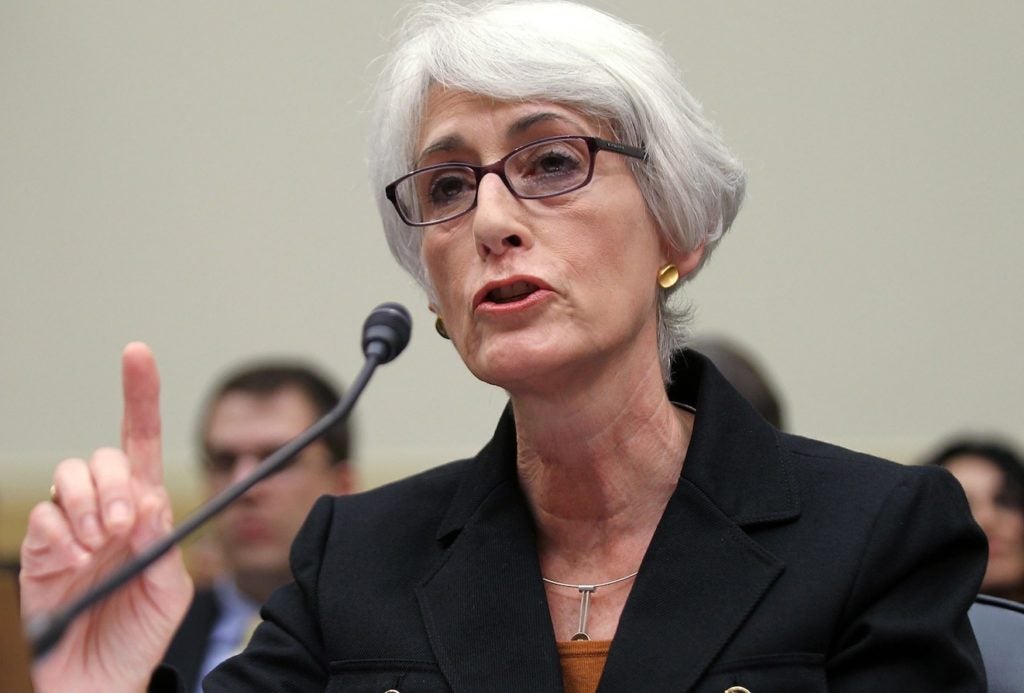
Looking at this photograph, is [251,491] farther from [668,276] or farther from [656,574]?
[656,574]

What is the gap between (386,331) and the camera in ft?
6.16

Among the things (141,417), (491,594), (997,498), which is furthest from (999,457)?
(141,417)

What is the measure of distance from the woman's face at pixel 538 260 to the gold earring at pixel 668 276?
5cm

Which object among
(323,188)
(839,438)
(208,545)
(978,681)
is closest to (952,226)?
(839,438)

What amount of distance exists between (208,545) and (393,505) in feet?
7.57

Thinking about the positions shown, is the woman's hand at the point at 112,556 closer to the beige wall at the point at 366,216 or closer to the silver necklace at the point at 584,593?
the silver necklace at the point at 584,593

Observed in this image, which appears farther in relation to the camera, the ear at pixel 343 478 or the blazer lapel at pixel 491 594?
the ear at pixel 343 478

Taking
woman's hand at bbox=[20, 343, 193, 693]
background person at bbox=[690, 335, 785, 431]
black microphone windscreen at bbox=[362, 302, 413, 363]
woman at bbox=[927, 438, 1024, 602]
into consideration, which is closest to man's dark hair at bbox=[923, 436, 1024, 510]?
woman at bbox=[927, 438, 1024, 602]

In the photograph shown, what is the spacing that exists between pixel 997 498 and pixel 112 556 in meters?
2.63

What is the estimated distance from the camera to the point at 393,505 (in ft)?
7.14

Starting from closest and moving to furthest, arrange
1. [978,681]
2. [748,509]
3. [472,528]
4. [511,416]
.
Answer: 1. [978,681]
2. [748,509]
3. [472,528]
4. [511,416]

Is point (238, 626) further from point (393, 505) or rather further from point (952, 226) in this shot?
point (952, 226)

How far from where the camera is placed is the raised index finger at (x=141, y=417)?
5.40 ft

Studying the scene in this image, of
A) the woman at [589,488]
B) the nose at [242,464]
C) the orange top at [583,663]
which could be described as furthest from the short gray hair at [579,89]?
the nose at [242,464]
